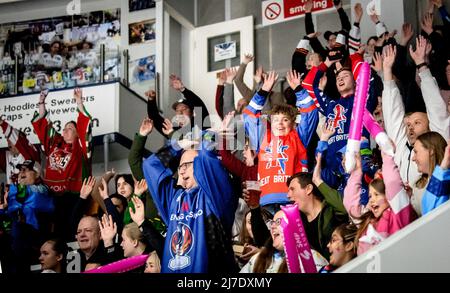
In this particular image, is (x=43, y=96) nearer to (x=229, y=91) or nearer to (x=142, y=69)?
(x=142, y=69)

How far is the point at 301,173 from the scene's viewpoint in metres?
5.57

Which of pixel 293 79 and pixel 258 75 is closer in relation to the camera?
pixel 293 79

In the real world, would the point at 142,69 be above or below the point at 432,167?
above

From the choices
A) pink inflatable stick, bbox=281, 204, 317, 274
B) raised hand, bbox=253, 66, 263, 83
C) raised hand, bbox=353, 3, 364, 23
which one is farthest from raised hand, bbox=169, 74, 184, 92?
pink inflatable stick, bbox=281, 204, 317, 274

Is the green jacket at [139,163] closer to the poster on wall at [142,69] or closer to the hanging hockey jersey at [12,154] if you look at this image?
the poster on wall at [142,69]

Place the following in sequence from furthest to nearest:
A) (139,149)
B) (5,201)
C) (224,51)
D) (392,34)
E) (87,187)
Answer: (5,201), (87,187), (224,51), (139,149), (392,34)

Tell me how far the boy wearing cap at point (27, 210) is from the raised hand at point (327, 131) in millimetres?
2041

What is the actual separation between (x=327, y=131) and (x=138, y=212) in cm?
132

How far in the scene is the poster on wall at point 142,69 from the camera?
22.2 ft

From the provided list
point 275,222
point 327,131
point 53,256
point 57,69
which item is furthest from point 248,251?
point 57,69

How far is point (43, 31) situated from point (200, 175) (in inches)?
86.4

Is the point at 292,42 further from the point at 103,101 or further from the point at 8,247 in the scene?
the point at 8,247

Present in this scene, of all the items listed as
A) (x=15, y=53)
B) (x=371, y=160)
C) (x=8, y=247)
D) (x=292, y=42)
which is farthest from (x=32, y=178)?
(x=371, y=160)

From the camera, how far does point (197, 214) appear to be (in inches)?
228
